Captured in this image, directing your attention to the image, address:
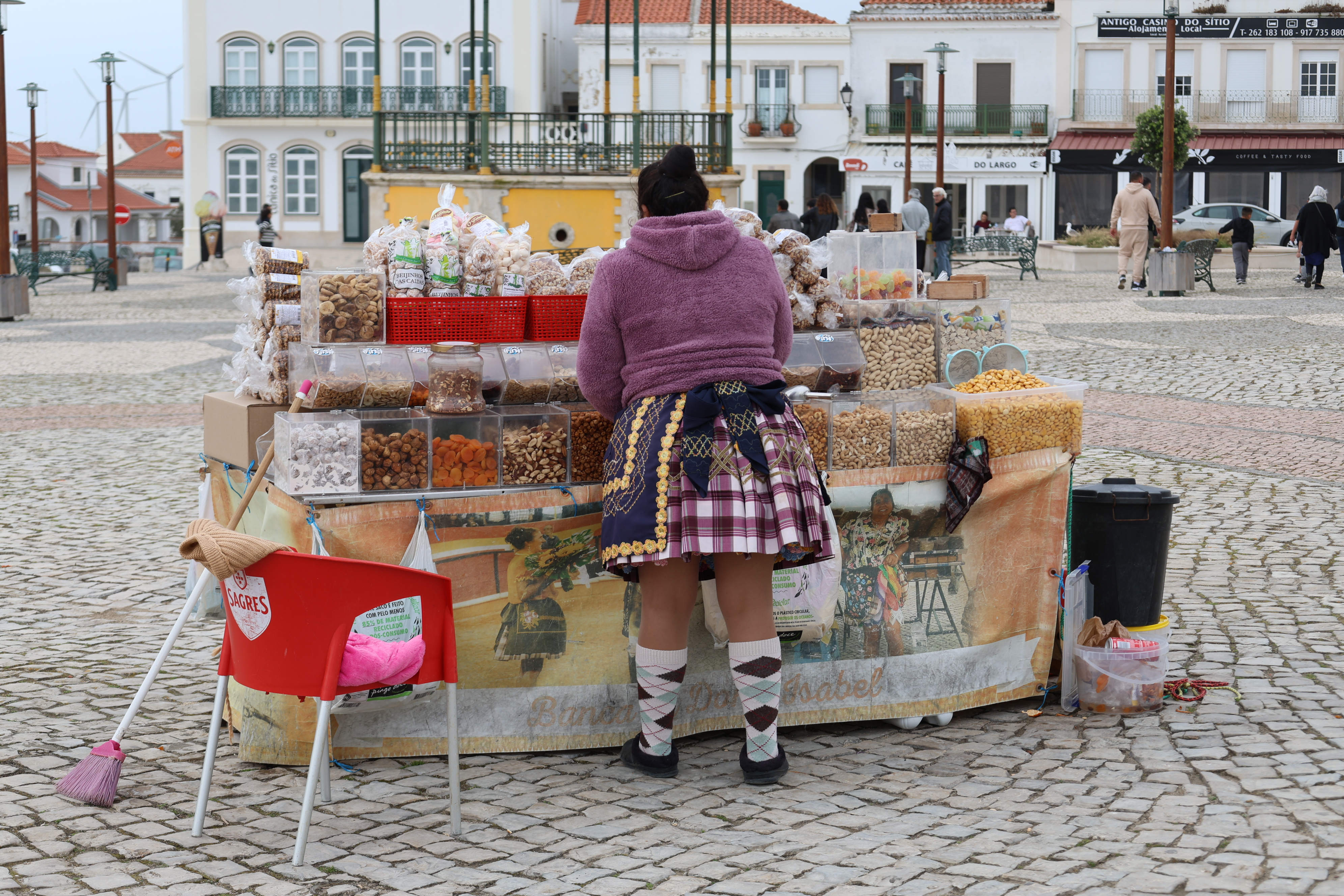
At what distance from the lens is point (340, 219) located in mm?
46500

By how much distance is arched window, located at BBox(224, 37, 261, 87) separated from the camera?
152 ft

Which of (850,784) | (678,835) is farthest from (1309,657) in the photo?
(678,835)

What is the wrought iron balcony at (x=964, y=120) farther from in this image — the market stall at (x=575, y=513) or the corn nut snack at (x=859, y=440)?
the corn nut snack at (x=859, y=440)

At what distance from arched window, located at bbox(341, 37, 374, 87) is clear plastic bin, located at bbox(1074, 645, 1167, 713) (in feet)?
146

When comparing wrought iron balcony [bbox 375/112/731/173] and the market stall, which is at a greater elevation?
wrought iron balcony [bbox 375/112/731/173]

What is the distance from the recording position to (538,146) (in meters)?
25.8

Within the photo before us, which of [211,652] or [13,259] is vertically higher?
[13,259]

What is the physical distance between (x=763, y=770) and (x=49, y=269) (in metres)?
36.7

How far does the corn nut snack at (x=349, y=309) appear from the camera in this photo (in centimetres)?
445

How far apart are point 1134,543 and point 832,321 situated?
1238 mm

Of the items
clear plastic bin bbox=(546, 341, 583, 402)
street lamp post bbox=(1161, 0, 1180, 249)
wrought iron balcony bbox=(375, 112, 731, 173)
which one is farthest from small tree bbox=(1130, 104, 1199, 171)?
clear plastic bin bbox=(546, 341, 583, 402)

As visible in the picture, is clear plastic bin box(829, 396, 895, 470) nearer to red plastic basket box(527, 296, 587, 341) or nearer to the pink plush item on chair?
red plastic basket box(527, 296, 587, 341)

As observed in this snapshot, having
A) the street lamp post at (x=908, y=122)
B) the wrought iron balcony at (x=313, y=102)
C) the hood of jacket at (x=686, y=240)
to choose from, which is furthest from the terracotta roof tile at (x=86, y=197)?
the hood of jacket at (x=686, y=240)

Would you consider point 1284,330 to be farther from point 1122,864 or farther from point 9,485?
point 1122,864
